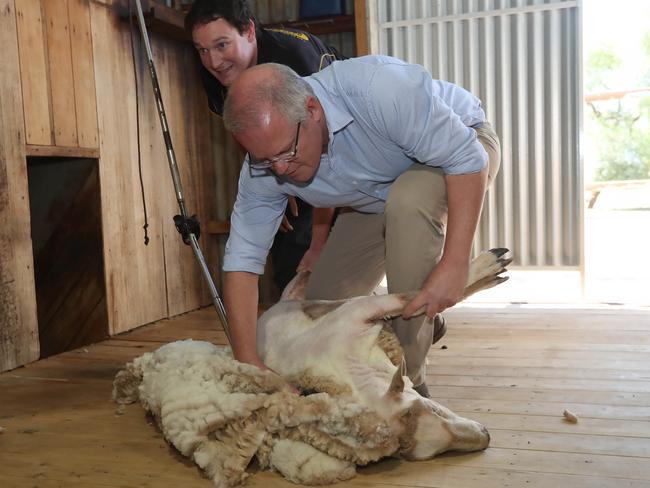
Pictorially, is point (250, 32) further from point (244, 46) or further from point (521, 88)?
point (521, 88)

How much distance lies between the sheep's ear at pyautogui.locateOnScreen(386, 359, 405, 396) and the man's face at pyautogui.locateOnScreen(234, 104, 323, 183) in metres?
0.49

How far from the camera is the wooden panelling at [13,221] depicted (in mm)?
2562

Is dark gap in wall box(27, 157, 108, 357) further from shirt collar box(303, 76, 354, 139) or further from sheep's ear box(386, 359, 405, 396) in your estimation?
sheep's ear box(386, 359, 405, 396)

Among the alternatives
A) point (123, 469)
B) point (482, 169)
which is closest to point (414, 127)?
point (482, 169)

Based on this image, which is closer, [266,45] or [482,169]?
[482,169]

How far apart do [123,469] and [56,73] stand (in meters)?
1.88

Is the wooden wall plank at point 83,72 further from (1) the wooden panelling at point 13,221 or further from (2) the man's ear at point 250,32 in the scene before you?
(2) the man's ear at point 250,32

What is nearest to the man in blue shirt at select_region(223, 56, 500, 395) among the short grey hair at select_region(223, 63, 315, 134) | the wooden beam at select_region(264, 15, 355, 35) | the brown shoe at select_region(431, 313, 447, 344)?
the short grey hair at select_region(223, 63, 315, 134)

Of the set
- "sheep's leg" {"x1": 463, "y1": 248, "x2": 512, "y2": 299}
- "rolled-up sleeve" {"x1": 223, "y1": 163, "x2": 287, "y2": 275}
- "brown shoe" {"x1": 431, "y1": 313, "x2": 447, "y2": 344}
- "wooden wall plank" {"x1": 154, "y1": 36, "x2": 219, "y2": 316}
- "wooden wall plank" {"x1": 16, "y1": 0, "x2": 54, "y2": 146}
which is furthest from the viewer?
"wooden wall plank" {"x1": 154, "y1": 36, "x2": 219, "y2": 316}

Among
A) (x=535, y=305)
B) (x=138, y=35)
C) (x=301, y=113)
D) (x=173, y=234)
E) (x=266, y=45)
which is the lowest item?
(x=535, y=305)

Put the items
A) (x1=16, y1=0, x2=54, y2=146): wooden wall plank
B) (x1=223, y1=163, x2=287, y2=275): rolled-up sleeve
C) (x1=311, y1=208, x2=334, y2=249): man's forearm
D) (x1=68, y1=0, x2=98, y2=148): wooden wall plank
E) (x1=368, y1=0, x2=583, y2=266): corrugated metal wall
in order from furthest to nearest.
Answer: (x1=368, y1=0, x2=583, y2=266): corrugated metal wall < (x1=68, y1=0, x2=98, y2=148): wooden wall plank < (x1=16, y1=0, x2=54, y2=146): wooden wall plank < (x1=311, y1=208, x2=334, y2=249): man's forearm < (x1=223, y1=163, x2=287, y2=275): rolled-up sleeve

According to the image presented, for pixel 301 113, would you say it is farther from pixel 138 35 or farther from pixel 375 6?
pixel 375 6

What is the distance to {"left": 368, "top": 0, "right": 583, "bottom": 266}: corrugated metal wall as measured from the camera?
356 cm

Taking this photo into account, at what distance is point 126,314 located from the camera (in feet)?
10.7
